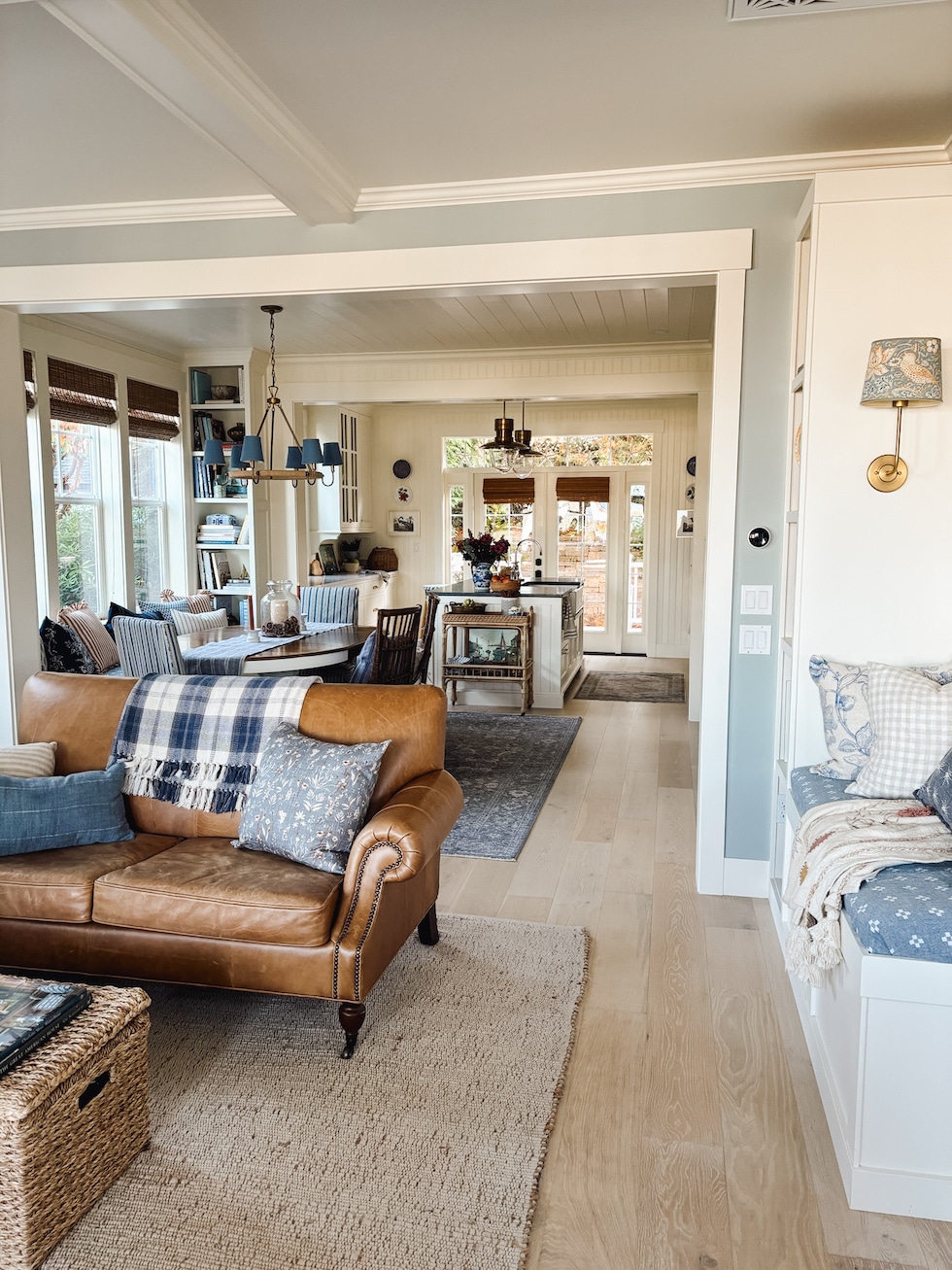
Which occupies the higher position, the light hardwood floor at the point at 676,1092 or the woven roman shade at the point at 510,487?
the woven roman shade at the point at 510,487

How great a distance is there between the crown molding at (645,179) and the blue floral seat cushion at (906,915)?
8.29 feet

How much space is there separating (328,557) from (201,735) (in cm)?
668

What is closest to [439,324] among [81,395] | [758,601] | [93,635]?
[81,395]

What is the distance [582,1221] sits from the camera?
1.86 metres

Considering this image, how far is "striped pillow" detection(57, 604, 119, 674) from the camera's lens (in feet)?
17.8

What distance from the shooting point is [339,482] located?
9000 millimetres

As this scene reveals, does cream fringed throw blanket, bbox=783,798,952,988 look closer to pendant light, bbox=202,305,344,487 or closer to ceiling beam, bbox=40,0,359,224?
ceiling beam, bbox=40,0,359,224

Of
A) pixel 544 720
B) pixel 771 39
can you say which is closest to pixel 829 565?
pixel 771 39

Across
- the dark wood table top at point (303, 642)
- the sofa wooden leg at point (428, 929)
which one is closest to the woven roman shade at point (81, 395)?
the dark wood table top at point (303, 642)

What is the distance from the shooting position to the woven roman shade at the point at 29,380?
5.44m

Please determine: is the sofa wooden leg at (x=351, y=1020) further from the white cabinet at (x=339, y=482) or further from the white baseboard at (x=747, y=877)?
the white cabinet at (x=339, y=482)

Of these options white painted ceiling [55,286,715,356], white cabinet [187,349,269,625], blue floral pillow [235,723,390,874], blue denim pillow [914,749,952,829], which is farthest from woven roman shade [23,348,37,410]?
blue denim pillow [914,749,952,829]

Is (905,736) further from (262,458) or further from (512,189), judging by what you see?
(262,458)

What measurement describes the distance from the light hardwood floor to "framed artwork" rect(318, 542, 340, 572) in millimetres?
5850
